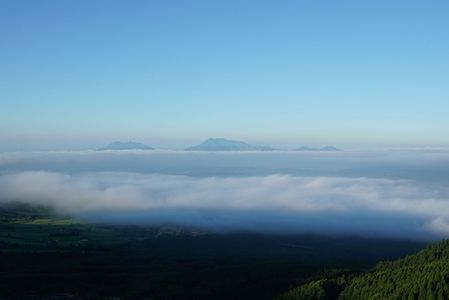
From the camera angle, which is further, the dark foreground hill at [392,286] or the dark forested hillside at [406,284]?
the dark foreground hill at [392,286]

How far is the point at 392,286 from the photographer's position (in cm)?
11312

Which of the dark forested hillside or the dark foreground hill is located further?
the dark foreground hill

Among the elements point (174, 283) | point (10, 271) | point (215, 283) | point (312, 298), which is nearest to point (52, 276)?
point (10, 271)

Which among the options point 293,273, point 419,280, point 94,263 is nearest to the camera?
point 419,280

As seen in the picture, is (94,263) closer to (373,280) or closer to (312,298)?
(312,298)

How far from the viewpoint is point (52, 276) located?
576ft

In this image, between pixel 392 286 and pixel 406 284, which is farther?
pixel 392 286

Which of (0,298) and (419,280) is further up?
(419,280)

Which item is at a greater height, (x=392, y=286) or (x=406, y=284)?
(x=406, y=284)

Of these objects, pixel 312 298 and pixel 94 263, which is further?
pixel 94 263

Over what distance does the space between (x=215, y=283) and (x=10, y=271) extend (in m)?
72.9

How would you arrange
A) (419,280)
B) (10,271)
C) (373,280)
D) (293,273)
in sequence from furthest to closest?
(10,271), (293,273), (373,280), (419,280)

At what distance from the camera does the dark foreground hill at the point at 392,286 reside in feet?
322

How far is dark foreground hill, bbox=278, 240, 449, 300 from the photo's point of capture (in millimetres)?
98250
